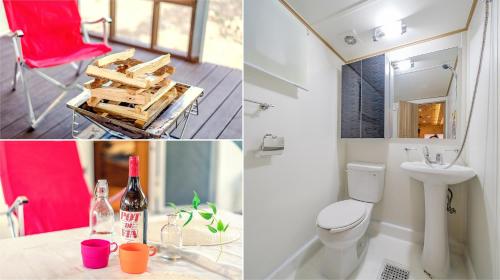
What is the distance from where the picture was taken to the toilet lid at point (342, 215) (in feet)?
2.67

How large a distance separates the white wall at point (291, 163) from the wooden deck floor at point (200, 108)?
0.20 ft

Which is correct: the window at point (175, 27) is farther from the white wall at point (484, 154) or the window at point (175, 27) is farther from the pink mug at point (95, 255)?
the white wall at point (484, 154)

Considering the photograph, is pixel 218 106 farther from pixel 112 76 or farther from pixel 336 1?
pixel 336 1

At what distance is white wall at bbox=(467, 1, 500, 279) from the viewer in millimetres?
689

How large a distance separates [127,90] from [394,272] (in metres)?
0.83

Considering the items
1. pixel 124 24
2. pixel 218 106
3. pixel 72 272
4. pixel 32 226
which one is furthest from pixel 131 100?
pixel 32 226

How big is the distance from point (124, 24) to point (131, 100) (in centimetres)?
72

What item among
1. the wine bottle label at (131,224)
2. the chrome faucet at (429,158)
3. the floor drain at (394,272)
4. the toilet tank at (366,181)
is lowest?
the floor drain at (394,272)

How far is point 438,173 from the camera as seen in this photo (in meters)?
0.68

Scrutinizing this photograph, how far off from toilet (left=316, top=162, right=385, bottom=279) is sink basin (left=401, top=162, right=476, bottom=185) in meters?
0.08

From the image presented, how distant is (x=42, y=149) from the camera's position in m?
1.20

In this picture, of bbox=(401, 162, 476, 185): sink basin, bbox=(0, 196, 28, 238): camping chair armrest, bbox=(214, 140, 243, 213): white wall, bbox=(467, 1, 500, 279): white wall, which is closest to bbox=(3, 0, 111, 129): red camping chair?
bbox=(0, 196, 28, 238): camping chair armrest

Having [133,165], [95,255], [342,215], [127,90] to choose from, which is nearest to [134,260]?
[95,255]

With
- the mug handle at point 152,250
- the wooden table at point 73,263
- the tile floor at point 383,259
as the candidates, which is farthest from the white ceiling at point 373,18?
the mug handle at point 152,250
